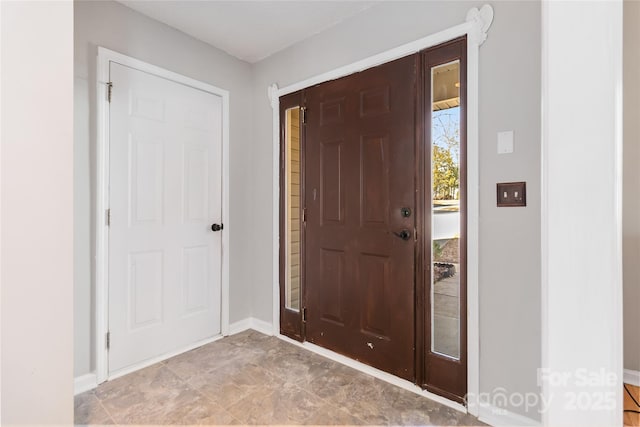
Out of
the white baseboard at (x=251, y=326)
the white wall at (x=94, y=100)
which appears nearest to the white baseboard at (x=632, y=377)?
the white baseboard at (x=251, y=326)

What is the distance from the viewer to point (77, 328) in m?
1.93

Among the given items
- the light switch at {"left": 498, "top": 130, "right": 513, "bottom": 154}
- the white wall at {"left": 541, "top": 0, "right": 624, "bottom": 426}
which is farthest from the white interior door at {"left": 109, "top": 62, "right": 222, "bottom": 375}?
the white wall at {"left": 541, "top": 0, "right": 624, "bottom": 426}

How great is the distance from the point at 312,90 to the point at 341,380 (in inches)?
83.3

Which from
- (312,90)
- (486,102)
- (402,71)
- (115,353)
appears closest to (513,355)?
(486,102)

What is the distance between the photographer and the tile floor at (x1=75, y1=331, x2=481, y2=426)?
1.66 m

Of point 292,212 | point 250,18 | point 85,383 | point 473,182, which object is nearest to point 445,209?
point 473,182

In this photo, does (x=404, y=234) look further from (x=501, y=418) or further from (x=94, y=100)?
(x=94, y=100)

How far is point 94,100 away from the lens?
1978 mm

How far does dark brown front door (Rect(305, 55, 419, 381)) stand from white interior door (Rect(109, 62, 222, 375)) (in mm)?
861

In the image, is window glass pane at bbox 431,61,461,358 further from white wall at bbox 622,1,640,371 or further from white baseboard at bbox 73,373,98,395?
white baseboard at bbox 73,373,98,395

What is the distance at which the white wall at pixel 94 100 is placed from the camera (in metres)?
1.92

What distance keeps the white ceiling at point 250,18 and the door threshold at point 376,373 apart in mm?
2458

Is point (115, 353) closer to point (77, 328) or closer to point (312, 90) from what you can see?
point (77, 328)

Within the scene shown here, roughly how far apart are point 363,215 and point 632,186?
1.32 metres
